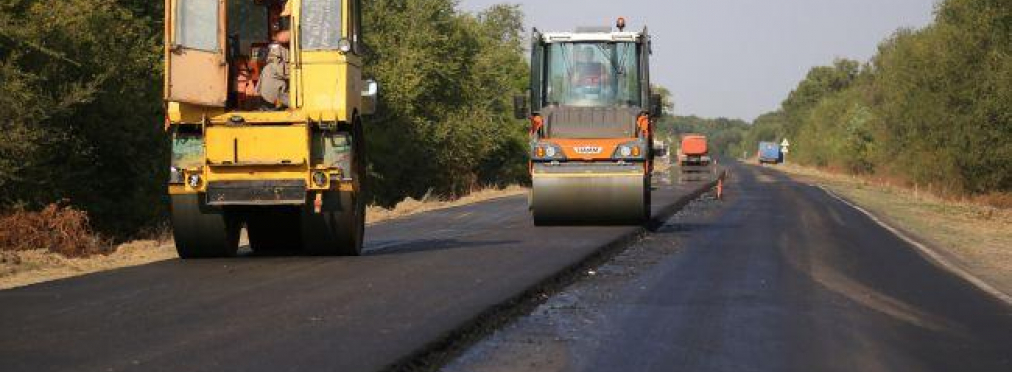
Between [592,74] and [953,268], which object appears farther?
[592,74]

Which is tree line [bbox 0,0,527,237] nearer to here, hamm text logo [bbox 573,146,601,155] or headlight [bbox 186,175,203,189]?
headlight [bbox 186,175,203,189]

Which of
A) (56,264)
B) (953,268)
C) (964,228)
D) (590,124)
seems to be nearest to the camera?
(56,264)

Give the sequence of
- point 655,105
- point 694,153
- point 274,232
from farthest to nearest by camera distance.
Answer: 1. point 694,153
2. point 655,105
3. point 274,232

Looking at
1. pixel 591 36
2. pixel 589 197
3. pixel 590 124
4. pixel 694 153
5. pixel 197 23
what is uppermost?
pixel 591 36

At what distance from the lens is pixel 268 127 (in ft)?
51.1

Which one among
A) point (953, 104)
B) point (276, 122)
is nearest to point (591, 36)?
point (276, 122)

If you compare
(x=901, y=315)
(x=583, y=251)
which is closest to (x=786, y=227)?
(x=583, y=251)

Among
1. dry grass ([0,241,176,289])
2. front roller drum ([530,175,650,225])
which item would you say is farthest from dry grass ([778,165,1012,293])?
dry grass ([0,241,176,289])

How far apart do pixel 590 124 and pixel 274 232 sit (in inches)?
297

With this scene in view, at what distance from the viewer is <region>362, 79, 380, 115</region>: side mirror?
16875 mm

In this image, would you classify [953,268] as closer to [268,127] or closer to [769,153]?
[268,127]

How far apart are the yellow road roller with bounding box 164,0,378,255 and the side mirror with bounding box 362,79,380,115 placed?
0.34m

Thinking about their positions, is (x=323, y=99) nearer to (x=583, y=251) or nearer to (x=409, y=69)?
(x=583, y=251)

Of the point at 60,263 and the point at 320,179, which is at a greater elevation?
the point at 320,179
